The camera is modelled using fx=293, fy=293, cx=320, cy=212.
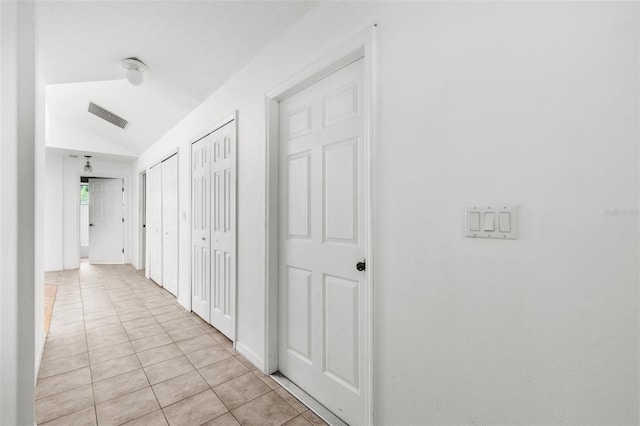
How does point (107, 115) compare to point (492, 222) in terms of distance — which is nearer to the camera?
point (492, 222)

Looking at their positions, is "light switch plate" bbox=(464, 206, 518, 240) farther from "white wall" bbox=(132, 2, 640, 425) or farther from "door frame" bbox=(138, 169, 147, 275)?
"door frame" bbox=(138, 169, 147, 275)

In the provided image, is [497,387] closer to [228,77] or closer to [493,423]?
[493,423]

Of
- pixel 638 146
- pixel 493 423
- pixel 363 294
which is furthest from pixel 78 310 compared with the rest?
pixel 638 146

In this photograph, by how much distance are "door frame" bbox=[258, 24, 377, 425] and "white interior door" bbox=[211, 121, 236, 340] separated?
0.55 metres

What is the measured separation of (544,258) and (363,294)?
862mm

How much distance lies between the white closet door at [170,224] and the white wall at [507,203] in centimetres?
348

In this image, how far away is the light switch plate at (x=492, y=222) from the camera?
3.27ft

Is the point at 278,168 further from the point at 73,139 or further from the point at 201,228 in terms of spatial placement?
the point at 73,139

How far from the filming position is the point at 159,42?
221 cm

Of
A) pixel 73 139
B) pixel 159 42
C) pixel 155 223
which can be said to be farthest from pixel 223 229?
pixel 73 139

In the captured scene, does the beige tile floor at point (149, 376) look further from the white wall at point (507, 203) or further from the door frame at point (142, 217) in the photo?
the door frame at point (142, 217)

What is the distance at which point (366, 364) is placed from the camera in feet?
4.80

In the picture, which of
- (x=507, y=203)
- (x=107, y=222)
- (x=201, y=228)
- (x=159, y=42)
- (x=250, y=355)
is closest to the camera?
(x=507, y=203)

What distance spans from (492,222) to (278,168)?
59.2 inches
